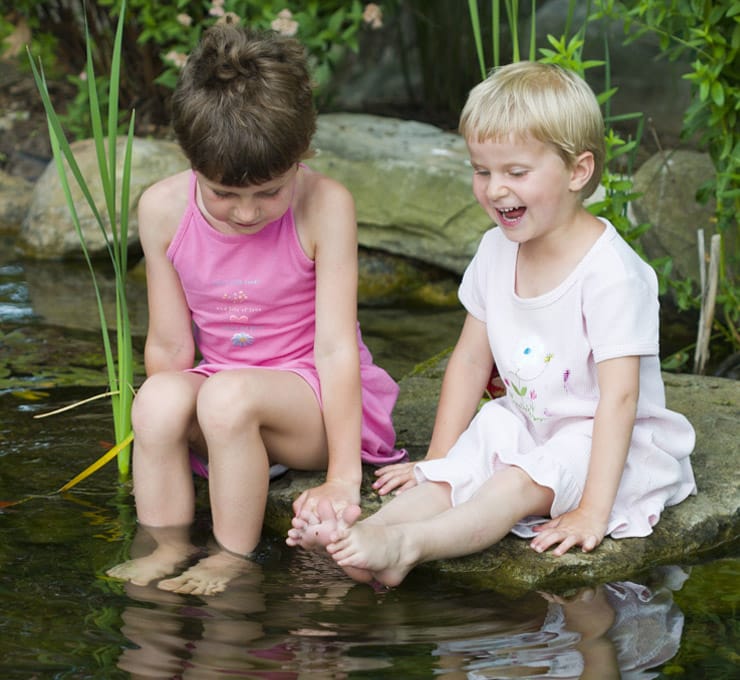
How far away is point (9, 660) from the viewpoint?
6.61 feet

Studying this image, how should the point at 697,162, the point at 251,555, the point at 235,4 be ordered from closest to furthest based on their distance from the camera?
the point at 251,555 → the point at 697,162 → the point at 235,4

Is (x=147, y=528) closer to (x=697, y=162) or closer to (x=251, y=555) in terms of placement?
(x=251, y=555)

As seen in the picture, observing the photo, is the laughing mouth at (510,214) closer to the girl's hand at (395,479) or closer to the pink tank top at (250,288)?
the pink tank top at (250,288)

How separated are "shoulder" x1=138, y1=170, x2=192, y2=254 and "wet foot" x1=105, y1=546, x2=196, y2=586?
70cm

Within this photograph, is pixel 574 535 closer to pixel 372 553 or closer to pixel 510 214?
pixel 372 553

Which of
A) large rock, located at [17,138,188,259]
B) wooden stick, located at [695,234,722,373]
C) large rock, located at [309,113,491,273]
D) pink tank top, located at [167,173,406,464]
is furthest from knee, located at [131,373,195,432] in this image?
large rock, located at [17,138,188,259]

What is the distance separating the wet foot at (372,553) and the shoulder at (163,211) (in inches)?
33.3

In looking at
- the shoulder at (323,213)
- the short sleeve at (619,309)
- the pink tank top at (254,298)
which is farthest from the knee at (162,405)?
the short sleeve at (619,309)

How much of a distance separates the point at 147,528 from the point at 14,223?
3.81 m

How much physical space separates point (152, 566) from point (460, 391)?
2.64 feet

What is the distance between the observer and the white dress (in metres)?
2.45

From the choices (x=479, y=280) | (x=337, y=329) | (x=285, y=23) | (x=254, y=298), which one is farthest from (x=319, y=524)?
(x=285, y=23)

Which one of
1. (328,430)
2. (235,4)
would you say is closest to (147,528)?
(328,430)

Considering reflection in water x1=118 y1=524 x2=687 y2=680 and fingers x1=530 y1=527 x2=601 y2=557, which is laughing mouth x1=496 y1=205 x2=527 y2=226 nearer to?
A: fingers x1=530 y1=527 x2=601 y2=557
